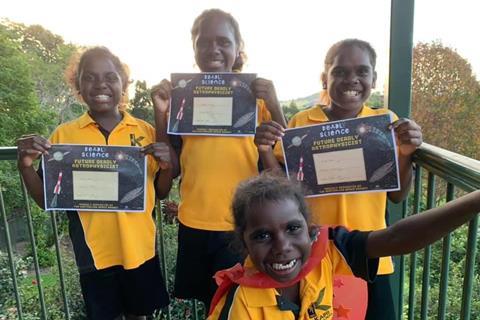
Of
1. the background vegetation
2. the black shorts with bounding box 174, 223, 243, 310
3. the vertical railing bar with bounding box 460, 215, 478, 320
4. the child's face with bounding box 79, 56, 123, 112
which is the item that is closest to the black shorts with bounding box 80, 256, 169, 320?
the black shorts with bounding box 174, 223, 243, 310

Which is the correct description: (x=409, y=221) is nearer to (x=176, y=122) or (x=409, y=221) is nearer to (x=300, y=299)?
(x=300, y=299)

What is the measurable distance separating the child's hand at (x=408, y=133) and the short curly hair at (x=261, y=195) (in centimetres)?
52

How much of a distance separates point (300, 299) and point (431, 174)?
711mm

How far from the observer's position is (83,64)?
2.03m

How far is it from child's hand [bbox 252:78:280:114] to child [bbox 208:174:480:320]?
0.59m

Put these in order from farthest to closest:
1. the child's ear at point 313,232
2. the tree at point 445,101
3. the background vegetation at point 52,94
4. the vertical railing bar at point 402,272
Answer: the tree at point 445,101 → the background vegetation at point 52,94 → the vertical railing bar at point 402,272 → the child's ear at point 313,232

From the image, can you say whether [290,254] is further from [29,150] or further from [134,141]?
[29,150]

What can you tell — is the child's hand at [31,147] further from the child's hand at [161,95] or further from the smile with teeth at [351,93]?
the smile with teeth at [351,93]

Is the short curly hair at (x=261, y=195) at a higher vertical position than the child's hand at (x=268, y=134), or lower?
lower

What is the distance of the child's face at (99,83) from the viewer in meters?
2.01


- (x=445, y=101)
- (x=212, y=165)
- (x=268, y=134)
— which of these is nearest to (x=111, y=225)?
(x=212, y=165)

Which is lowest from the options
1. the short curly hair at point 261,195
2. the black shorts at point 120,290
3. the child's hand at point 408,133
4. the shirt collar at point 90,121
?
the black shorts at point 120,290

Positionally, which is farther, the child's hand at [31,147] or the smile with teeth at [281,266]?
the child's hand at [31,147]

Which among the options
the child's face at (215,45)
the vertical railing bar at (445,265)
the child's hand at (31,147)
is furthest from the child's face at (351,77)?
the child's hand at (31,147)
